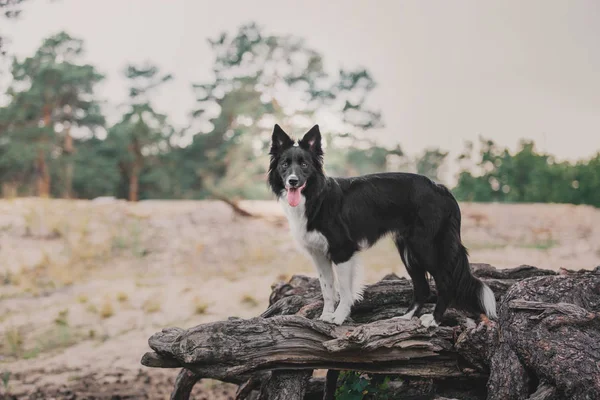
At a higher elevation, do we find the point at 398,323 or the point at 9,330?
the point at 398,323

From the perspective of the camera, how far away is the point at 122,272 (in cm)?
936

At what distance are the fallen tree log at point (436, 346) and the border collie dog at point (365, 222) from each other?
18 centimetres

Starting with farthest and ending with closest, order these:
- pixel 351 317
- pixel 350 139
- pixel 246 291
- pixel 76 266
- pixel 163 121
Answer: pixel 163 121 < pixel 350 139 < pixel 76 266 < pixel 246 291 < pixel 351 317

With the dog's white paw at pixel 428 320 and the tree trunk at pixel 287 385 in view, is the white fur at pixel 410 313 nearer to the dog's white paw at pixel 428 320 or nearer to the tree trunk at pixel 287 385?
the dog's white paw at pixel 428 320

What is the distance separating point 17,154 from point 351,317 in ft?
31.6

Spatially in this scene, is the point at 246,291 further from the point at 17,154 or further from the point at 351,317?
the point at 17,154

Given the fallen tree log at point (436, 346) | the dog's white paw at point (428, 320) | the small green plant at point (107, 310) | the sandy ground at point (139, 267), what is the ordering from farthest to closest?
1. the small green plant at point (107, 310)
2. the sandy ground at point (139, 267)
3. the dog's white paw at point (428, 320)
4. the fallen tree log at point (436, 346)

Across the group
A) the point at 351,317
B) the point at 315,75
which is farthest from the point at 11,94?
the point at 351,317

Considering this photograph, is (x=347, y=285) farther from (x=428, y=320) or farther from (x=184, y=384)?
(x=184, y=384)

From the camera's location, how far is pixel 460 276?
3311 mm

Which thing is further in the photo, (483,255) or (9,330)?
(483,255)

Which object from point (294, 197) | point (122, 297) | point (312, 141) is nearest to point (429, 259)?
point (294, 197)

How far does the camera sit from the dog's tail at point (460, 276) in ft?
10.8

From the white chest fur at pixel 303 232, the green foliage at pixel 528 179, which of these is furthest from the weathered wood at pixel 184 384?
the green foliage at pixel 528 179
